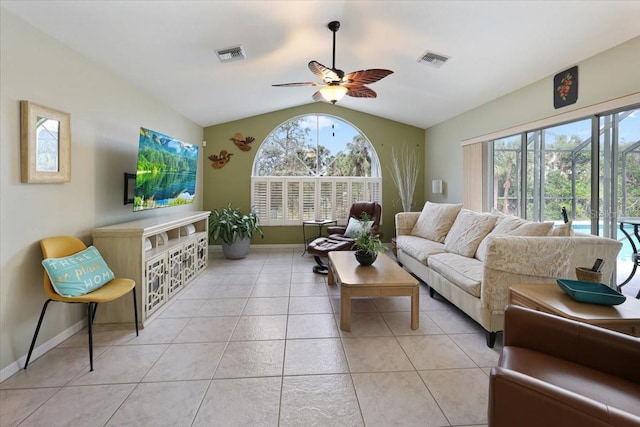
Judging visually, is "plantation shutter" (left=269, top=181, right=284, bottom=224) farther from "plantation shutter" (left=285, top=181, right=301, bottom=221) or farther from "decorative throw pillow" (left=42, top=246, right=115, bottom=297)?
"decorative throw pillow" (left=42, top=246, right=115, bottom=297)

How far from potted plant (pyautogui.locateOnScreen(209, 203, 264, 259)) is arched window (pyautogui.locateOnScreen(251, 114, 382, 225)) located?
649mm

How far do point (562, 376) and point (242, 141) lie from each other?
5674 millimetres

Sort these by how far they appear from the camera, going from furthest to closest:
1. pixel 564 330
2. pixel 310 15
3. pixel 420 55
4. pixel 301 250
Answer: pixel 301 250 → pixel 420 55 → pixel 310 15 → pixel 564 330

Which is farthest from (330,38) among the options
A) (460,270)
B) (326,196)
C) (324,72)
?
(326,196)

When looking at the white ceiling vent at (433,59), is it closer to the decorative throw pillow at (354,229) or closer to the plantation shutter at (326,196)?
the decorative throw pillow at (354,229)

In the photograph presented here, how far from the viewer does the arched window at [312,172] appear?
6.02m

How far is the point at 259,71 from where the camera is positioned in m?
3.85

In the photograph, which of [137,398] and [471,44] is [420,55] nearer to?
[471,44]

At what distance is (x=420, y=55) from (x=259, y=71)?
193cm

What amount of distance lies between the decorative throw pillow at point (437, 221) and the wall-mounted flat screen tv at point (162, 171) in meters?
3.47

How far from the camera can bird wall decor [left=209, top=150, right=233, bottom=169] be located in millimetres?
5887

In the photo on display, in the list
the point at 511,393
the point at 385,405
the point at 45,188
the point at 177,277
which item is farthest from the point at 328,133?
the point at 511,393

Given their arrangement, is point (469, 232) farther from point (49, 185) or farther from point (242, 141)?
point (242, 141)

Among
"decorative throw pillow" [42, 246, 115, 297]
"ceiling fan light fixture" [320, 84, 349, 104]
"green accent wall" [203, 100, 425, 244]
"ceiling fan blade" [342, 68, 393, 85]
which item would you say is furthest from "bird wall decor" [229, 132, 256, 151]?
"decorative throw pillow" [42, 246, 115, 297]
